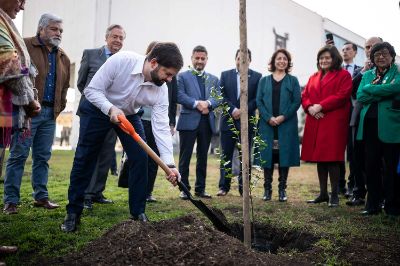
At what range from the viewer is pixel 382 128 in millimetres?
4891

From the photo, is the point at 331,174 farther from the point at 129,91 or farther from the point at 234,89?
the point at 129,91

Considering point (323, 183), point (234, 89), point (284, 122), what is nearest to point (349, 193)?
point (323, 183)

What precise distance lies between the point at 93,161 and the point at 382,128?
11.5 ft

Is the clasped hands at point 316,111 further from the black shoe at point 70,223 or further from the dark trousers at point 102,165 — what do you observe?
the black shoe at point 70,223

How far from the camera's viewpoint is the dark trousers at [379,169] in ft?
16.2

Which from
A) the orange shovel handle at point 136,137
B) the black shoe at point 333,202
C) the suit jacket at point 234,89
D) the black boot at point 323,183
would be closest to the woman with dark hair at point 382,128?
the black shoe at point 333,202

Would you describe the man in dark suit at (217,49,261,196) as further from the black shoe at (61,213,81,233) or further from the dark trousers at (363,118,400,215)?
the black shoe at (61,213,81,233)

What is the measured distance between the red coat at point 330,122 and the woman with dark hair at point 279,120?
9.0 inches

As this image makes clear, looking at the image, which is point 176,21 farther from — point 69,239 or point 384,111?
A: point 69,239

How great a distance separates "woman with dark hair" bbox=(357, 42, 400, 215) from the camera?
487 cm

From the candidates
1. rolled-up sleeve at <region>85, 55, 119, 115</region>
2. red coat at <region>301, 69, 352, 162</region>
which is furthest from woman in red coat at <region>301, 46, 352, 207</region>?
rolled-up sleeve at <region>85, 55, 119, 115</region>

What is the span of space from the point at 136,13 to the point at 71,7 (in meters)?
3.11

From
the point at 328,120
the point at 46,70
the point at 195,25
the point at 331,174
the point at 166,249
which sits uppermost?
the point at 195,25

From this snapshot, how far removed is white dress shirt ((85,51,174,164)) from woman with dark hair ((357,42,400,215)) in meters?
2.75
